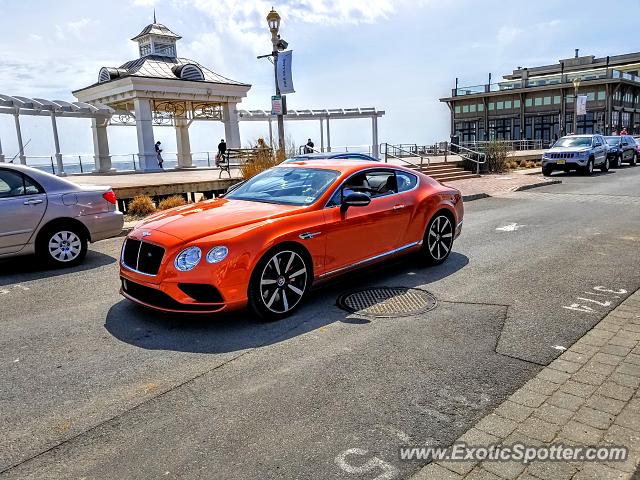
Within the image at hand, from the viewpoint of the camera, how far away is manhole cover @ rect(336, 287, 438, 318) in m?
5.34

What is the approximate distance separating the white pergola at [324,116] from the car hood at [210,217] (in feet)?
89.1

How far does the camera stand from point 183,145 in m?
31.0

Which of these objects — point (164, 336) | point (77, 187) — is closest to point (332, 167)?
Result: point (164, 336)

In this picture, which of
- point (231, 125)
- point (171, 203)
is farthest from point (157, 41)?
point (171, 203)

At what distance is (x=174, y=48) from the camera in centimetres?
3062

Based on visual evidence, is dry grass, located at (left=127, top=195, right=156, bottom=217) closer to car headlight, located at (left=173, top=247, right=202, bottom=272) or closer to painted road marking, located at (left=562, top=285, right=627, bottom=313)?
car headlight, located at (left=173, top=247, right=202, bottom=272)

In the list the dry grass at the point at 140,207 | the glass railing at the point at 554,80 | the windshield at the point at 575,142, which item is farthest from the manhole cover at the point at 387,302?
the glass railing at the point at 554,80

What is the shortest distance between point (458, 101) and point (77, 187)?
236ft

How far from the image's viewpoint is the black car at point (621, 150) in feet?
88.4

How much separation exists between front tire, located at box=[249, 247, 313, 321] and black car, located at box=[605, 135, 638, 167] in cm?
2616

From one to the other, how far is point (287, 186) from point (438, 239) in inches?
92.7

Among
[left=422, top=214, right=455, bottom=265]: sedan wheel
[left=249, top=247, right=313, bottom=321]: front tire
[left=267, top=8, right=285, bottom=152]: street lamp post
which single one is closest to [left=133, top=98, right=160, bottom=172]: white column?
[left=267, top=8, right=285, bottom=152]: street lamp post

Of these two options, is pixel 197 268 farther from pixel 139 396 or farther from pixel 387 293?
pixel 387 293

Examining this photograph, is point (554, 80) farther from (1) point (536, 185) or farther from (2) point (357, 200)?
(2) point (357, 200)
